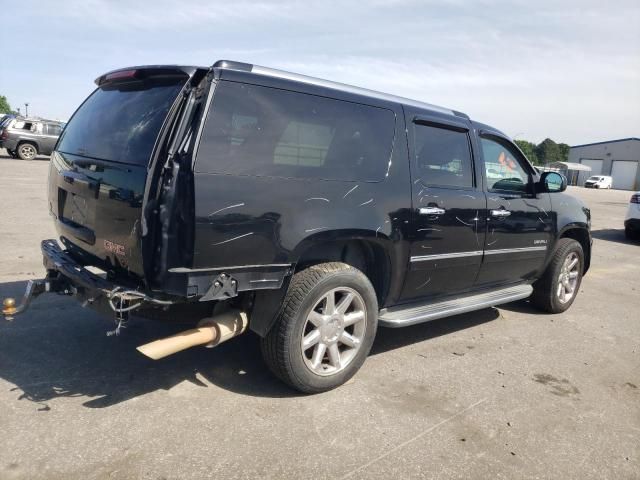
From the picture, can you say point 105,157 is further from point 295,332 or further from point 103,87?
point 295,332

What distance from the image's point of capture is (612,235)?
13.0 m

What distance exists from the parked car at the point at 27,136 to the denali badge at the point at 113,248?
2219 centimetres

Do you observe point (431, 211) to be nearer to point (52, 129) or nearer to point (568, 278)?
point (568, 278)

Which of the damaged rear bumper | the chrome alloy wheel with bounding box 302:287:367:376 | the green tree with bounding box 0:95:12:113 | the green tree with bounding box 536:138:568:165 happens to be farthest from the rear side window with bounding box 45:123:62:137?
the green tree with bounding box 0:95:12:113

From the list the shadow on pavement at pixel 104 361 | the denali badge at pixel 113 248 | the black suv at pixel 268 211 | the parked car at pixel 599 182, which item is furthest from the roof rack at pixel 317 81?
the parked car at pixel 599 182

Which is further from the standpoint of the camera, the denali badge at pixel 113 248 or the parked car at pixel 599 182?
the parked car at pixel 599 182

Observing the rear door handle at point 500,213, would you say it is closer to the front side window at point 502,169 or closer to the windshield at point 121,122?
the front side window at point 502,169

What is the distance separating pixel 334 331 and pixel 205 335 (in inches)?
33.2

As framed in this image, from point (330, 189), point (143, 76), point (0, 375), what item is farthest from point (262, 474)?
point (143, 76)

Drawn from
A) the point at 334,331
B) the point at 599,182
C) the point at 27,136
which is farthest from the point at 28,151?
the point at 599,182

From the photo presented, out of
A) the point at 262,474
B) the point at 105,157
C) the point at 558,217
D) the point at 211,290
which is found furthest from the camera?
the point at 558,217

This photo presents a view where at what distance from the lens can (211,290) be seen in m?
2.79

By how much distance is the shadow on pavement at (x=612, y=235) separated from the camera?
11.9 meters

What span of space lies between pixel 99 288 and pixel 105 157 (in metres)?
0.80
